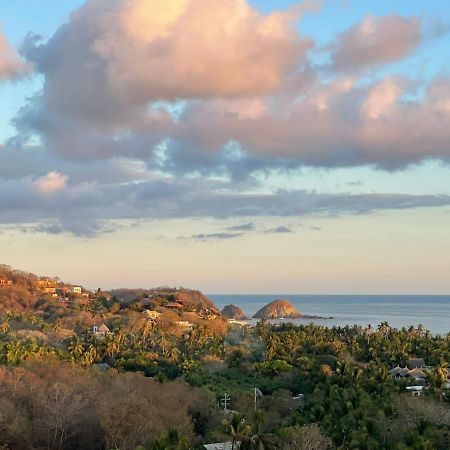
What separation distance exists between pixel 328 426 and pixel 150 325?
209 ft

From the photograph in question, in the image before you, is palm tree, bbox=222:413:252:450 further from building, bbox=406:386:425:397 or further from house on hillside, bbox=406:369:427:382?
house on hillside, bbox=406:369:427:382

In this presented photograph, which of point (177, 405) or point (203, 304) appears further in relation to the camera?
point (203, 304)

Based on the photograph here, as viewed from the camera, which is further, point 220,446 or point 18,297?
point 18,297

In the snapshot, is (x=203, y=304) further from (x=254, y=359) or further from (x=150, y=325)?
(x=254, y=359)

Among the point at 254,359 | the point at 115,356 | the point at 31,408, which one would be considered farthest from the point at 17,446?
the point at 254,359

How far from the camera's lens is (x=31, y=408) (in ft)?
125

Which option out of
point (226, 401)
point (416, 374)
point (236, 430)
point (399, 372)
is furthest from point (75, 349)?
point (236, 430)

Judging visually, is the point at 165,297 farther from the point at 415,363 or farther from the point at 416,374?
the point at 416,374

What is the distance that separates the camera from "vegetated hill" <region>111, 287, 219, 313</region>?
511 feet

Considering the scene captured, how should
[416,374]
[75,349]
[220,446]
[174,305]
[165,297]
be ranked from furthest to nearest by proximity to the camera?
[165,297] → [174,305] → [75,349] → [416,374] → [220,446]

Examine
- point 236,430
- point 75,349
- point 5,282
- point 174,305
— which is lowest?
point 75,349

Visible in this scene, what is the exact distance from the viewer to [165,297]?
165 metres

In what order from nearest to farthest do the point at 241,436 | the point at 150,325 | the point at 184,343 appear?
the point at 241,436, the point at 184,343, the point at 150,325

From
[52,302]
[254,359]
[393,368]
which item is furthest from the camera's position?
[52,302]
